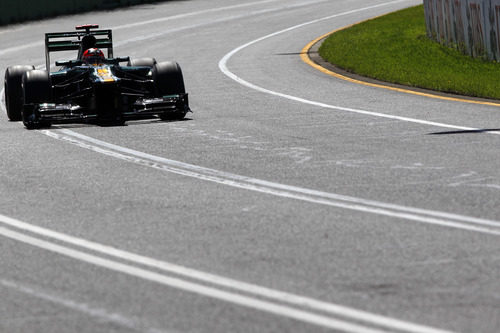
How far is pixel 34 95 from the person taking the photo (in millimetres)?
15516

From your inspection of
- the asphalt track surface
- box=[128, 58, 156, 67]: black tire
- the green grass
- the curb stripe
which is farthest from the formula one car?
the green grass

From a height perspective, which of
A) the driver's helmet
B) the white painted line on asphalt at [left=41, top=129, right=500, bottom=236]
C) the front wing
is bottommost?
the white painted line on asphalt at [left=41, top=129, right=500, bottom=236]

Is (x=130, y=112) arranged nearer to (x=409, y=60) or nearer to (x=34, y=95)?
(x=34, y=95)

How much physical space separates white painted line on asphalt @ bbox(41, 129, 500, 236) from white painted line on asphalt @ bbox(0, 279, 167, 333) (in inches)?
121

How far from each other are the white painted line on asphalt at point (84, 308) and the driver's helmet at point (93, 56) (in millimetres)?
9744

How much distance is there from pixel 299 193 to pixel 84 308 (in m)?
3.74

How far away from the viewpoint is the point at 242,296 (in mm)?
6590

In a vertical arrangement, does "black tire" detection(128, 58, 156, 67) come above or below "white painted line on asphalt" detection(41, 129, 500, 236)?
above

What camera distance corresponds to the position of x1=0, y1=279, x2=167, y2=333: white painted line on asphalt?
238 inches

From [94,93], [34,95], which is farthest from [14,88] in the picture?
[94,93]

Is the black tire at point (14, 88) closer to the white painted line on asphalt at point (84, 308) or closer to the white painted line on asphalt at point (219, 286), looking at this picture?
the white painted line on asphalt at point (219, 286)

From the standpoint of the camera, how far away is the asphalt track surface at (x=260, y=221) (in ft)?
20.7

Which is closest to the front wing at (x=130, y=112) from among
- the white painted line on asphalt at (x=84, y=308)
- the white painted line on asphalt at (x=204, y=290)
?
the white painted line on asphalt at (x=204, y=290)

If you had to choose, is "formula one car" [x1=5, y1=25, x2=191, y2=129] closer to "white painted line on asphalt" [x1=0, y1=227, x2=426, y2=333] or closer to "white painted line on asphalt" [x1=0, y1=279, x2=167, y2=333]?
"white painted line on asphalt" [x1=0, y1=227, x2=426, y2=333]
